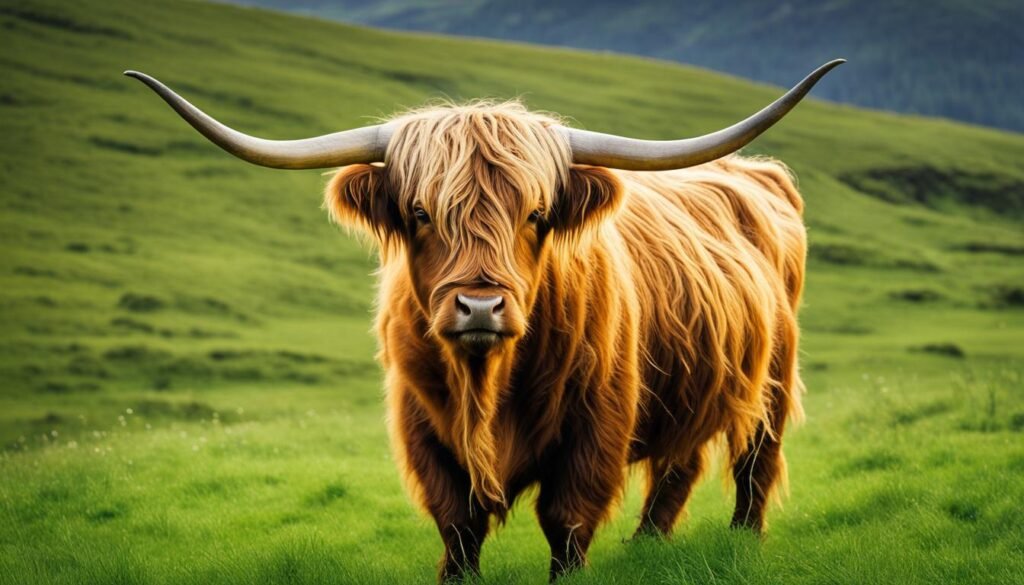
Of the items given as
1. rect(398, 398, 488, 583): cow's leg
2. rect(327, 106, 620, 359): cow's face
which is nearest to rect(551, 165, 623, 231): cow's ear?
rect(327, 106, 620, 359): cow's face

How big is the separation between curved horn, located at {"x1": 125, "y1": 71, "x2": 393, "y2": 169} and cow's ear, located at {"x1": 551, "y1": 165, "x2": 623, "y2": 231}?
805 millimetres

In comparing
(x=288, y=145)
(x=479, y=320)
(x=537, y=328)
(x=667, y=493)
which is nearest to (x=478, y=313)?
(x=479, y=320)

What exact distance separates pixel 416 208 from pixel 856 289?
32756 millimetres

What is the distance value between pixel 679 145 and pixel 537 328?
0.99m

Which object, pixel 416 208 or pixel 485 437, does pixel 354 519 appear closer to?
pixel 485 437

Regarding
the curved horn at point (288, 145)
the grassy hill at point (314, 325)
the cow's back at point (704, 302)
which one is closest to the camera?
the curved horn at point (288, 145)

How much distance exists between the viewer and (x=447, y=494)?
5051 millimetres

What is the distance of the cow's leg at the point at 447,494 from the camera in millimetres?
5055

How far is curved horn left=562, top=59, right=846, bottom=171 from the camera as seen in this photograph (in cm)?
427

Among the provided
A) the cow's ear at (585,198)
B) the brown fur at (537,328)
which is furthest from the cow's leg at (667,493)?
the cow's ear at (585,198)

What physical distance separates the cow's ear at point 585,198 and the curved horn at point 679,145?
0.23ft

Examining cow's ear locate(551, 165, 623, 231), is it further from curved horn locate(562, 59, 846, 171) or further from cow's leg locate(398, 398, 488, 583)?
cow's leg locate(398, 398, 488, 583)

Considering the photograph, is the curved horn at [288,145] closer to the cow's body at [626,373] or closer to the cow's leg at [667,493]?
the cow's body at [626,373]

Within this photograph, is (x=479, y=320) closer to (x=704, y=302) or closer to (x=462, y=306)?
(x=462, y=306)
